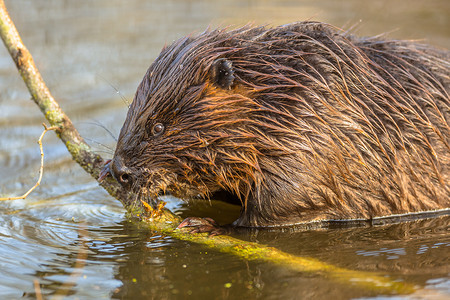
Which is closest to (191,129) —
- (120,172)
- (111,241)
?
(120,172)

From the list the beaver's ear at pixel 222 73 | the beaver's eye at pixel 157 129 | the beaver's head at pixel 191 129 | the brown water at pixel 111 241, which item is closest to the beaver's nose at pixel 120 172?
the beaver's head at pixel 191 129

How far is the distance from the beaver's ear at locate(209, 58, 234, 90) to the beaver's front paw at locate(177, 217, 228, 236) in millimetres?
901

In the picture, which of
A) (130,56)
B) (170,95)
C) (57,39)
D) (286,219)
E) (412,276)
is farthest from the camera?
(57,39)

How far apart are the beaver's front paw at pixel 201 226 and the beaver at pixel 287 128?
0.01m

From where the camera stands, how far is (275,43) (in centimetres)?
428

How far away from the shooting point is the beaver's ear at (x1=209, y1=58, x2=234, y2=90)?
13.2 feet

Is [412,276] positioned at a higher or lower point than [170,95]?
lower

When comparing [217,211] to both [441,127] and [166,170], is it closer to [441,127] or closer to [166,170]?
[166,170]

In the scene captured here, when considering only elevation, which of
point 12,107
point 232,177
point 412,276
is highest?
point 12,107

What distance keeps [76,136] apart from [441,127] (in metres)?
2.47

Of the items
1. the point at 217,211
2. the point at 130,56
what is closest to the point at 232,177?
the point at 217,211

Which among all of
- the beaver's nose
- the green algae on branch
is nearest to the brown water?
the green algae on branch

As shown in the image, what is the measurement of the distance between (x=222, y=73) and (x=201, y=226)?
100cm

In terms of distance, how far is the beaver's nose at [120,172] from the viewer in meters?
4.01
